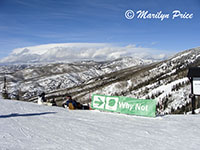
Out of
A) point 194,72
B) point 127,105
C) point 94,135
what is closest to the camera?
point 94,135

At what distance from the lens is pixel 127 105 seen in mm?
17391

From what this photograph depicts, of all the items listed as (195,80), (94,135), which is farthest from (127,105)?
(94,135)

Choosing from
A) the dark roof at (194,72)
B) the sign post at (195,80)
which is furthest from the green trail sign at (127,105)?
the dark roof at (194,72)

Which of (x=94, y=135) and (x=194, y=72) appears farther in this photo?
(x=194, y=72)

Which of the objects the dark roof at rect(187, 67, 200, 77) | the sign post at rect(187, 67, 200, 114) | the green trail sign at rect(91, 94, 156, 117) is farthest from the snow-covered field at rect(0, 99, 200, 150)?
the dark roof at rect(187, 67, 200, 77)

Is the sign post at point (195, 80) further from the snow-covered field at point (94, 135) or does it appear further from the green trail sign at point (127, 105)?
the snow-covered field at point (94, 135)

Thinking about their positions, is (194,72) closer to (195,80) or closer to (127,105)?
(195,80)

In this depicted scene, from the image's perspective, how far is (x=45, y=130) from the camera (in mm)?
10867

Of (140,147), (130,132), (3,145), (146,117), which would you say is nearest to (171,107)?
(146,117)

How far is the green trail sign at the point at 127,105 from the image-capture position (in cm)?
1683

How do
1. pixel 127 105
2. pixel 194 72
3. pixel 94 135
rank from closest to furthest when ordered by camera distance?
1. pixel 94 135
2. pixel 127 105
3. pixel 194 72

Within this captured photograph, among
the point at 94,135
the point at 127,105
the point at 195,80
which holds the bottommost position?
the point at 94,135

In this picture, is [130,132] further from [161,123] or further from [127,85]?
[127,85]

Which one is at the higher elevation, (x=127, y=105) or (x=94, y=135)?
(x=127, y=105)
